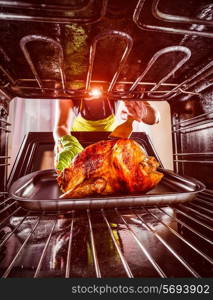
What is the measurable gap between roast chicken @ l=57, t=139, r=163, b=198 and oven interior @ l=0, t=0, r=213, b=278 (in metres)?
0.12

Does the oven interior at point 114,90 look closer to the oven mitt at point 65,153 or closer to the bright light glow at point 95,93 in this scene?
the bright light glow at point 95,93

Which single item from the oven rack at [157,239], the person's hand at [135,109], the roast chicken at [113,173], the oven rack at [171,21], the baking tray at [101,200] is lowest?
the oven rack at [157,239]

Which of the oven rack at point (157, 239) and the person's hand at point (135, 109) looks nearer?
the oven rack at point (157, 239)

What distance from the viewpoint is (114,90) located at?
1259 millimetres

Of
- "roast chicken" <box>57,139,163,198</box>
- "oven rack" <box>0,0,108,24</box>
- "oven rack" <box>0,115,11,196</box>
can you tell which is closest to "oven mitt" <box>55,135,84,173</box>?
"roast chicken" <box>57,139,163,198</box>

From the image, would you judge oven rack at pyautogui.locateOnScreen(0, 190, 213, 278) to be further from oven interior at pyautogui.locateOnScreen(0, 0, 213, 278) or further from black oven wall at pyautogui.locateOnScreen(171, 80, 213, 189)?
black oven wall at pyautogui.locateOnScreen(171, 80, 213, 189)

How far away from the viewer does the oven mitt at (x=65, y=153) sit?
1.47 metres

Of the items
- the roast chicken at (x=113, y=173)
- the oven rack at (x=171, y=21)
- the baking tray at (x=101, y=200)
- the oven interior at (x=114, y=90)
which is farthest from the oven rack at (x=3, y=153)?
the oven rack at (x=171, y=21)

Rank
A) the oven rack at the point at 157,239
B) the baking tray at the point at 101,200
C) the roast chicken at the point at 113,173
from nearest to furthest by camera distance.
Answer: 1. the oven rack at the point at 157,239
2. the baking tray at the point at 101,200
3. the roast chicken at the point at 113,173

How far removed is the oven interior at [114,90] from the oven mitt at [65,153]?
310mm

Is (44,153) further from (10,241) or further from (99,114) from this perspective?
(99,114)

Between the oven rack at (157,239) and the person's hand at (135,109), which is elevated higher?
the person's hand at (135,109)

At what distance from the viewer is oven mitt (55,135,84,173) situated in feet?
4.83

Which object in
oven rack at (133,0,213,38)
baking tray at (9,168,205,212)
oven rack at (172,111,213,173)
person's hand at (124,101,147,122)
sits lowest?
baking tray at (9,168,205,212)
